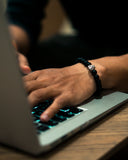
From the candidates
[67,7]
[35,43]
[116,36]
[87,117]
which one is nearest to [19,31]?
[35,43]

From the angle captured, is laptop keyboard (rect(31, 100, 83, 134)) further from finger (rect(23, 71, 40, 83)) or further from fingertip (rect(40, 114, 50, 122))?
finger (rect(23, 71, 40, 83))

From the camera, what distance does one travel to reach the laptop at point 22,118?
0.30m

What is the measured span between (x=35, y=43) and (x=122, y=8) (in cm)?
57

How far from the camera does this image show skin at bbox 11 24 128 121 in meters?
0.52

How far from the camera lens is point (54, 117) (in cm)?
45

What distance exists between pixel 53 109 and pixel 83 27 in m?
0.98

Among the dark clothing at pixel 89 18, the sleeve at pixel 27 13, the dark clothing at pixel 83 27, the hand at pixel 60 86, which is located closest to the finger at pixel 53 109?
the hand at pixel 60 86

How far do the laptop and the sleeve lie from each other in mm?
1000

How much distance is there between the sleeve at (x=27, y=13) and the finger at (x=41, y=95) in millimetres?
933

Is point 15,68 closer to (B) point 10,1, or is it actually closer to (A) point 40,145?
(A) point 40,145

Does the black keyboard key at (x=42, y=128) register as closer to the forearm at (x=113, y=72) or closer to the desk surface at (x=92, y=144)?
the desk surface at (x=92, y=144)

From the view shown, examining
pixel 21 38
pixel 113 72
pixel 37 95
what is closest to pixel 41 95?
pixel 37 95

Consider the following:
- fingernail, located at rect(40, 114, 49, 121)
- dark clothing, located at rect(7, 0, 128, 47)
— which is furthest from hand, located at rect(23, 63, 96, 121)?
dark clothing, located at rect(7, 0, 128, 47)

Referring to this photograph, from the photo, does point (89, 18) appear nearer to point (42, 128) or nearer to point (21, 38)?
point (21, 38)
